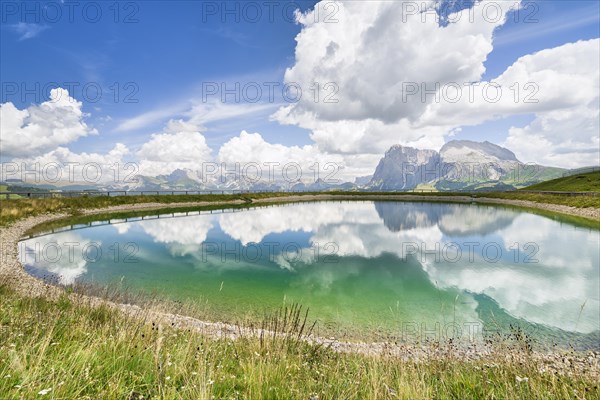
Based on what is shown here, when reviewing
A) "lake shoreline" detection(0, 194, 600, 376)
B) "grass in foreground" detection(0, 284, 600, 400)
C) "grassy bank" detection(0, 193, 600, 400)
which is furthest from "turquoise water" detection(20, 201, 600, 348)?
"grass in foreground" detection(0, 284, 600, 400)

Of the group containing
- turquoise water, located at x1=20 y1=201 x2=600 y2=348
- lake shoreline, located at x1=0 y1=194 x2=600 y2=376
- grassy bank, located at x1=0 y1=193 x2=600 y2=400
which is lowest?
turquoise water, located at x1=20 y1=201 x2=600 y2=348

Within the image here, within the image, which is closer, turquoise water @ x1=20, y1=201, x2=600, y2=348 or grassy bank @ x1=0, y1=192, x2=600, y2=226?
turquoise water @ x1=20, y1=201, x2=600, y2=348

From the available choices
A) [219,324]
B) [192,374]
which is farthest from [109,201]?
[192,374]

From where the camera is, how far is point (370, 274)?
21.8 metres

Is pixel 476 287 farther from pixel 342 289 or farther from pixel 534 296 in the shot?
pixel 342 289

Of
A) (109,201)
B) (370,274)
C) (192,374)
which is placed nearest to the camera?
(192,374)

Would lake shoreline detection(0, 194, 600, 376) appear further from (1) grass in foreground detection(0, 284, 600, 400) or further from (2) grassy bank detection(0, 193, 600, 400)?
(1) grass in foreground detection(0, 284, 600, 400)

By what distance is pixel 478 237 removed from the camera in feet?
123

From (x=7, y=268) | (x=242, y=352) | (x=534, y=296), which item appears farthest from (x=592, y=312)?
(x=7, y=268)

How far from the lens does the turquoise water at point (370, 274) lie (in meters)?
14.0

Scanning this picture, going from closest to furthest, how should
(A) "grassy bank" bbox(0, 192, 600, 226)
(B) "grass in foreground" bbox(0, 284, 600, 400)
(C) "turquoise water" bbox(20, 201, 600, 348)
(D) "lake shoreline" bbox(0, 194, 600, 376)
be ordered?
(B) "grass in foreground" bbox(0, 284, 600, 400) → (D) "lake shoreline" bbox(0, 194, 600, 376) → (C) "turquoise water" bbox(20, 201, 600, 348) → (A) "grassy bank" bbox(0, 192, 600, 226)

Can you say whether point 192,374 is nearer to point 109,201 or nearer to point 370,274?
point 370,274

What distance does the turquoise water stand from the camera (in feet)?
46.0

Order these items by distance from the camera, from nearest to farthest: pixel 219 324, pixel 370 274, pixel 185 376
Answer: pixel 185 376, pixel 219 324, pixel 370 274
